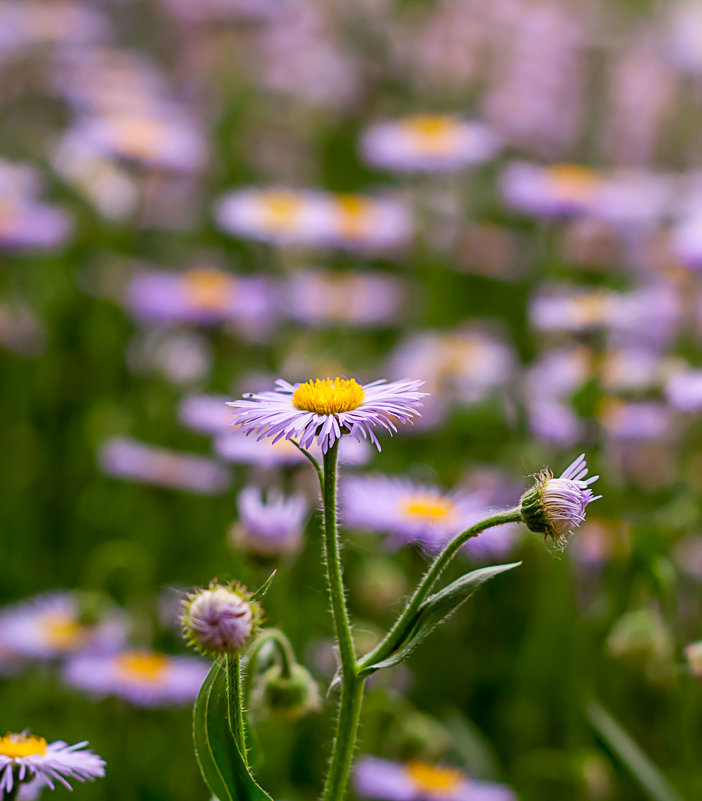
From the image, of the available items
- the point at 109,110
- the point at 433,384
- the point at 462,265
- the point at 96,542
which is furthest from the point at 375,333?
the point at 96,542

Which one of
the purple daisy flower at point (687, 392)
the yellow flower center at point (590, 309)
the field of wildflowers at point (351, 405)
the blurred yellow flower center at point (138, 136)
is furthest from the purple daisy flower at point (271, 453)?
the blurred yellow flower center at point (138, 136)

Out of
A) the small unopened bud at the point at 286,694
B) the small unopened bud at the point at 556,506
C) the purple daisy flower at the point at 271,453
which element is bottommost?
the small unopened bud at the point at 286,694

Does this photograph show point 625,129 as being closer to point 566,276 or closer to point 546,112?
point 546,112

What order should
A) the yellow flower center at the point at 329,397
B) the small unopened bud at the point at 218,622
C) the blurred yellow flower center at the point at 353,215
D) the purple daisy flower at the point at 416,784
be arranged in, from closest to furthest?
the small unopened bud at the point at 218,622 → the yellow flower center at the point at 329,397 → the purple daisy flower at the point at 416,784 → the blurred yellow flower center at the point at 353,215

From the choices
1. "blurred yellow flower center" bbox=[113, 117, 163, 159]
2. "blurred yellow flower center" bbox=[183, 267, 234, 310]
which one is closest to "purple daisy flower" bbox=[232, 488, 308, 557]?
"blurred yellow flower center" bbox=[183, 267, 234, 310]

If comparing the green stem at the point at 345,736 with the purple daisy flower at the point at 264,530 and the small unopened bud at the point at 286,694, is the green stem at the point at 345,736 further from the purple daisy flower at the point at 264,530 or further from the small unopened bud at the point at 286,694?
the purple daisy flower at the point at 264,530

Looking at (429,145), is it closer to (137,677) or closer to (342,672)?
(137,677)

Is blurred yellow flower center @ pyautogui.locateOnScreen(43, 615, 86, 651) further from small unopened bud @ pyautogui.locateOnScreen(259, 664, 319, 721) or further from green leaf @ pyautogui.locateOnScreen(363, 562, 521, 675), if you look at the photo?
green leaf @ pyautogui.locateOnScreen(363, 562, 521, 675)
